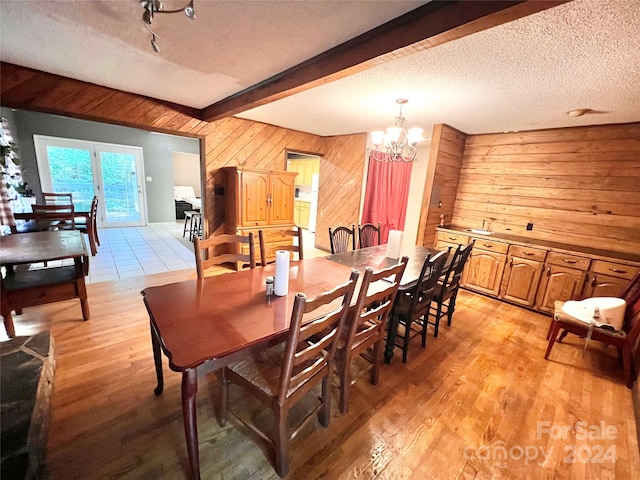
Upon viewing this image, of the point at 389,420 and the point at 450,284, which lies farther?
the point at 450,284

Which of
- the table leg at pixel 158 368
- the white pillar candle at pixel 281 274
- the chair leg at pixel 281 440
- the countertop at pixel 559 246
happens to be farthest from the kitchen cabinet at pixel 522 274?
the table leg at pixel 158 368

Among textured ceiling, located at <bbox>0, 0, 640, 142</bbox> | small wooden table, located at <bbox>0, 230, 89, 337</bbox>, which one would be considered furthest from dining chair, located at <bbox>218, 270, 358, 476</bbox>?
small wooden table, located at <bbox>0, 230, 89, 337</bbox>

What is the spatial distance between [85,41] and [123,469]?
8.74 feet

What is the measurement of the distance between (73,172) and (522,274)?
876 centimetres

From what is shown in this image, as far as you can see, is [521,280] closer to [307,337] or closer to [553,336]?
[553,336]

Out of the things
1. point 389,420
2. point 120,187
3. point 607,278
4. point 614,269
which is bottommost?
point 389,420

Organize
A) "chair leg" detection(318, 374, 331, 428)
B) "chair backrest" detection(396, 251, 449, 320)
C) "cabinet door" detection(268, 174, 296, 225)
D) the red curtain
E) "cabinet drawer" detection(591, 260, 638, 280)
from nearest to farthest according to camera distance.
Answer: "chair leg" detection(318, 374, 331, 428), "chair backrest" detection(396, 251, 449, 320), "cabinet drawer" detection(591, 260, 638, 280), "cabinet door" detection(268, 174, 296, 225), the red curtain

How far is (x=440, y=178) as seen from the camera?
12.3 feet

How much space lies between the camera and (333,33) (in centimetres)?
155

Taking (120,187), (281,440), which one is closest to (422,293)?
(281,440)

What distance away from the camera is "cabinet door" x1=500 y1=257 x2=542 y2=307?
3168mm

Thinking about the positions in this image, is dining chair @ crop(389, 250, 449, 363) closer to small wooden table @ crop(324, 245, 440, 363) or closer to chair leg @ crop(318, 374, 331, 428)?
small wooden table @ crop(324, 245, 440, 363)

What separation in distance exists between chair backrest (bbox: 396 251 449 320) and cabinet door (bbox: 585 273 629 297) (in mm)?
2092

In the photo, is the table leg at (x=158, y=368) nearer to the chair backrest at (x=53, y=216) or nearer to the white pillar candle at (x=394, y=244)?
the white pillar candle at (x=394, y=244)
